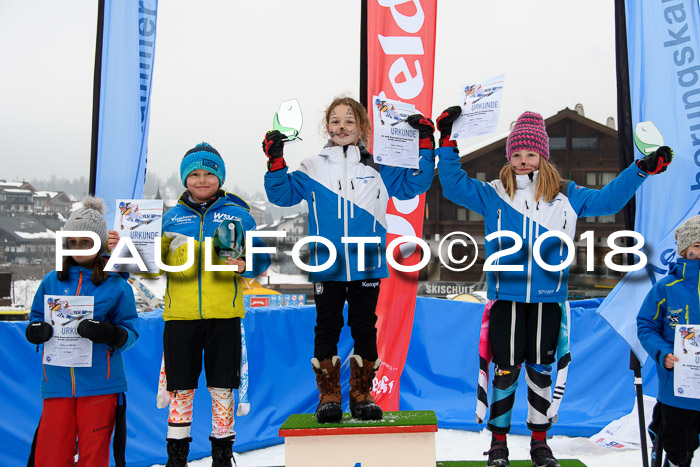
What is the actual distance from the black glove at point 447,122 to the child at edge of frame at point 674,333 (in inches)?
53.3

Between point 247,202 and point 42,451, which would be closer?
point 42,451

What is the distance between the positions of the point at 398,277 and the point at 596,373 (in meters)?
2.10

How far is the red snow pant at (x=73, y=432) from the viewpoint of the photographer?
2.73 meters

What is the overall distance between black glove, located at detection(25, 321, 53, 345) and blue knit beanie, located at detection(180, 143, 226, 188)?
3.20 ft

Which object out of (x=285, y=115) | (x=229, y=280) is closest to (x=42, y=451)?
(x=229, y=280)

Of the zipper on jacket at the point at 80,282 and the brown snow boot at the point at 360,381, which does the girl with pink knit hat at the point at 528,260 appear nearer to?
the brown snow boot at the point at 360,381

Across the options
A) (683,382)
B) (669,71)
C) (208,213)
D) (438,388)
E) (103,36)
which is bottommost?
(438,388)

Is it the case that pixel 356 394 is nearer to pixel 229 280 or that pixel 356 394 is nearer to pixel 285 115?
pixel 229 280

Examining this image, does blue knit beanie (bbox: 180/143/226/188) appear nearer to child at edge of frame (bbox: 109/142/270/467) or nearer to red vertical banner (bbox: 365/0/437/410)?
child at edge of frame (bbox: 109/142/270/467)

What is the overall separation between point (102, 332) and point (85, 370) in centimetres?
24

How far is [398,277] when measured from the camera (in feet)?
15.3

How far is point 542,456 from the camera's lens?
271 centimetres

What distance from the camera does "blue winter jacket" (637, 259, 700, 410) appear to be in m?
2.81

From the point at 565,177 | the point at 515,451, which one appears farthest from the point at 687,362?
the point at 565,177
